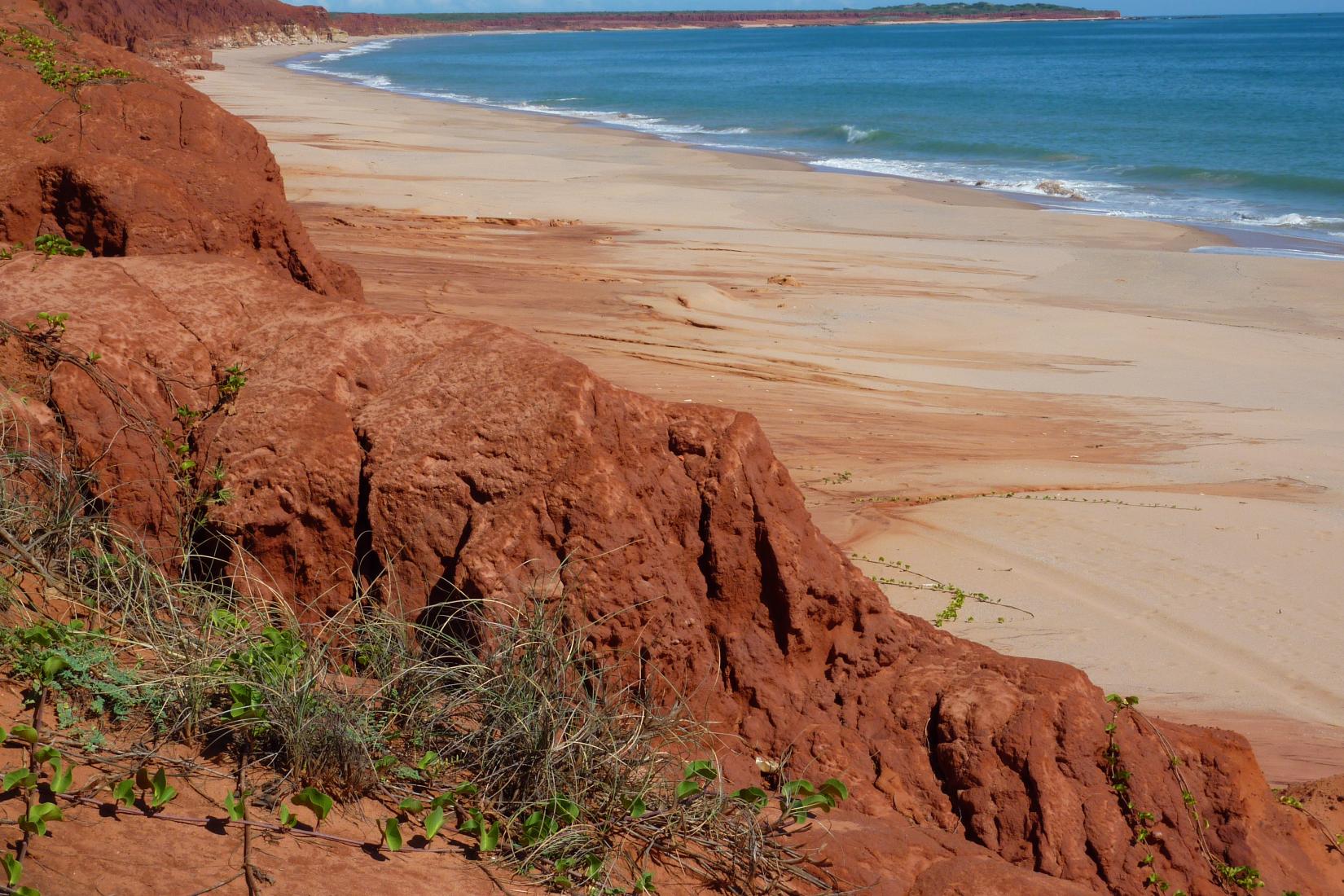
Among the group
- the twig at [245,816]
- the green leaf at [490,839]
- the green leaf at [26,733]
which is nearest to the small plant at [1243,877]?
the green leaf at [490,839]

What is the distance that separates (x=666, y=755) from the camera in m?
3.42

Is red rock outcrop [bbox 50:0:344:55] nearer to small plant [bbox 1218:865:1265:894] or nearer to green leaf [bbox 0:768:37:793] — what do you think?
green leaf [bbox 0:768:37:793]

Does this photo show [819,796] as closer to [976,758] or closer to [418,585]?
[976,758]

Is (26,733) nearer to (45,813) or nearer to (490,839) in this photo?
(45,813)

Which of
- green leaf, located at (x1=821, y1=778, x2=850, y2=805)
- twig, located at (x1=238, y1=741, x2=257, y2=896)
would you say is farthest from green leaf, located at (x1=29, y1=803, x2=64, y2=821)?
green leaf, located at (x1=821, y1=778, x2=850, y2=805)

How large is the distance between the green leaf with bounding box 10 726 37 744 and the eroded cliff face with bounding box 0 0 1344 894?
95cm

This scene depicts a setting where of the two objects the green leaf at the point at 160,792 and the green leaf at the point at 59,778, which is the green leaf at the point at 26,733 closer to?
the green leaf at the point at 59,778

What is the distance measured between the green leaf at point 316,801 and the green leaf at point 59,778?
53 centimetres

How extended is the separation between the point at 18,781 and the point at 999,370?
1024 cm

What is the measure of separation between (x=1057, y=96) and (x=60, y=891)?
50177mm

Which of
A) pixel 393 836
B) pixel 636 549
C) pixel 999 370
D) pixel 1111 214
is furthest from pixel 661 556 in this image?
pixel 1111 214

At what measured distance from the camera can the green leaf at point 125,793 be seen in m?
2.84

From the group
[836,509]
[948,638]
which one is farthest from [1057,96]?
[948,638]

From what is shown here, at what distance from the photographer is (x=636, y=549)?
3807mm
